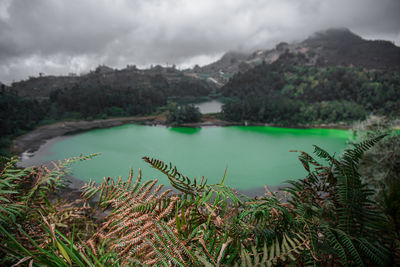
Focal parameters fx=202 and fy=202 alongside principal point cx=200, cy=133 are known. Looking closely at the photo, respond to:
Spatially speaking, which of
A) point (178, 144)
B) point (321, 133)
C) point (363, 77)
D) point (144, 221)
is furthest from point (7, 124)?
point (363, 77)

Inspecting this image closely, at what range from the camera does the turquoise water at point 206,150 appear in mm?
17938

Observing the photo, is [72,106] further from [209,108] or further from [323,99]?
[323,99]

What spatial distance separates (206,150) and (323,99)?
3392cm

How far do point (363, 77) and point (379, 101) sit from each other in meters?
9.36

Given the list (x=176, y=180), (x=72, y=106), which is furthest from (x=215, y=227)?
(x=72, y=106)

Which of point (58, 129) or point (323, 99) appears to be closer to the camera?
point (58, 129)

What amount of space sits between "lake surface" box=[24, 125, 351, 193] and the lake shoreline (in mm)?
1549

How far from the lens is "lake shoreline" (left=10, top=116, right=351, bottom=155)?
25212 millimetres

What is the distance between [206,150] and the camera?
24.5m

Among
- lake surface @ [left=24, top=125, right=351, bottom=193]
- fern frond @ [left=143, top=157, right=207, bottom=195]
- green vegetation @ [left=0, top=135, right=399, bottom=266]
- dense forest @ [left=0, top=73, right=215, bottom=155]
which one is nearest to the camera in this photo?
green vegetation @ [left=0, top=135, right=399, bottom=266]

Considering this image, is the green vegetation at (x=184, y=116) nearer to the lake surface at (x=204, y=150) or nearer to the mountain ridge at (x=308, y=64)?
the lake surface at (x=204, y=150)

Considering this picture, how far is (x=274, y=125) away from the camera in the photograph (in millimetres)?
35500

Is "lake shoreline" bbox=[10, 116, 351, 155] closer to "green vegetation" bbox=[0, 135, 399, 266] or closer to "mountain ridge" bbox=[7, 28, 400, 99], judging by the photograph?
"mountain ridge" bbox=[7, 28, 400, 99]

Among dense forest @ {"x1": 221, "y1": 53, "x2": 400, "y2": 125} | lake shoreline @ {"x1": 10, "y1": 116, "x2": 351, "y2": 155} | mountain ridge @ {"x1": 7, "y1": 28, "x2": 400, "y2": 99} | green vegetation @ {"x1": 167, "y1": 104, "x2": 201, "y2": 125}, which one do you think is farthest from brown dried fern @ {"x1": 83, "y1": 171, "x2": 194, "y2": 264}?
mountain ridge @ {"x1": 7, "y1": 28, "x2": 400, "y2": 99}
